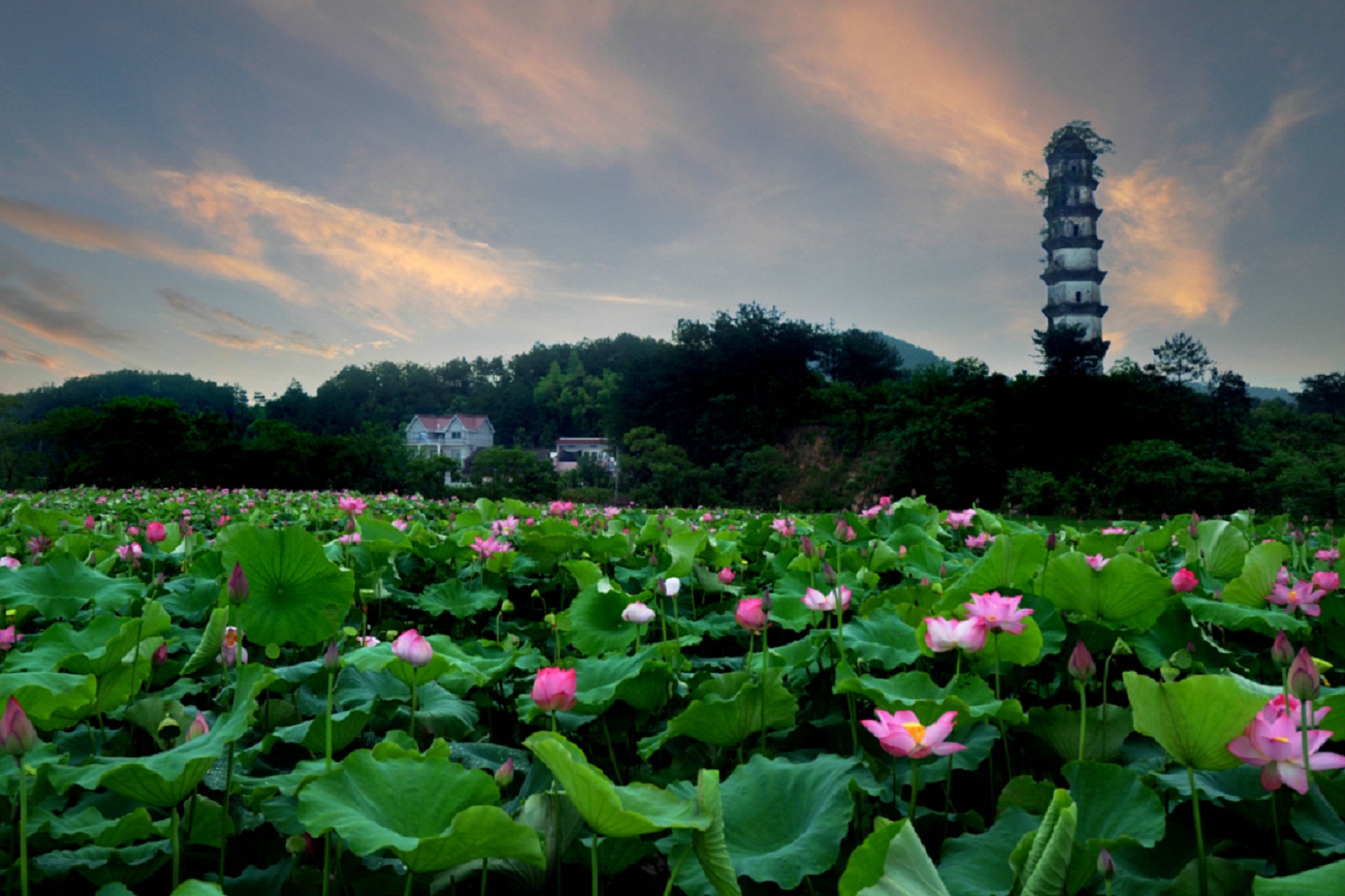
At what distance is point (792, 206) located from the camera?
94.8 ft

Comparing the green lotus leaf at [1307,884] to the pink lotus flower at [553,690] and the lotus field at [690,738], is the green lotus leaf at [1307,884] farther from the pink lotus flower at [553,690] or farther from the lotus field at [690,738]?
the pink lotus flower at [553,690]

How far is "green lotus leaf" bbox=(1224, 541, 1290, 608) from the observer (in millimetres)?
1444

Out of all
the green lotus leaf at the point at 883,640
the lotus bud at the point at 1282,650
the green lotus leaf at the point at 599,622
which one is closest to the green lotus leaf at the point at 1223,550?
the green lotus leaf at the point at 883,640

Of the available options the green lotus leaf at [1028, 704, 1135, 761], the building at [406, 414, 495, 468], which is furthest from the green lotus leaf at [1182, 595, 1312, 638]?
the building at [406, 414, 495, 468]

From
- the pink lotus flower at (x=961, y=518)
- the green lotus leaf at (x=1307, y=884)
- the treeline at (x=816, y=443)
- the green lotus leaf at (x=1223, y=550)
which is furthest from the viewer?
the treeline at (x=816, y=443)

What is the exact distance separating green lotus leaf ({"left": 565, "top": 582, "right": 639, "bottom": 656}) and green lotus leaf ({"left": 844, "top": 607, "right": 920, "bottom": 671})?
47 cm

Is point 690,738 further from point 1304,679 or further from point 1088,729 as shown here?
point 1304,679

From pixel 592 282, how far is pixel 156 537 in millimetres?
32411

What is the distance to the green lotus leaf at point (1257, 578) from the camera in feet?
4.74

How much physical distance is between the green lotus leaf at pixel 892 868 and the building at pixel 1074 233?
51797 millimetres

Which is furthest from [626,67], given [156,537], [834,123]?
[156,537]

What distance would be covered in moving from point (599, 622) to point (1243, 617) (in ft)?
4.22

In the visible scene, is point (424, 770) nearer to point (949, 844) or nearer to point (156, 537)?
point (949, 844)

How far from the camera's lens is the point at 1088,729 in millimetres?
1059
